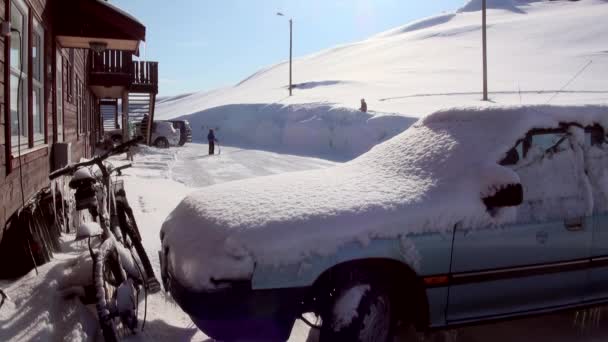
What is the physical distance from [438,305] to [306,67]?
90.2 m

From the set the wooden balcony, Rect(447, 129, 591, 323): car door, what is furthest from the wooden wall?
the wooden balcony

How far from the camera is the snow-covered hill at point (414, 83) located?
34.7 m

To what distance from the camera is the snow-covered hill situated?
34719 mm

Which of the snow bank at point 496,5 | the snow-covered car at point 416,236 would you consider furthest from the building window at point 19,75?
the snow bank at point 496,5

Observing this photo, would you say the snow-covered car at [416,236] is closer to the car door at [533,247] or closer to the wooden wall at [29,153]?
the car door at [533,247]

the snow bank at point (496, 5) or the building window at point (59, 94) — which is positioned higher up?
the snow bank at point (496, 5)

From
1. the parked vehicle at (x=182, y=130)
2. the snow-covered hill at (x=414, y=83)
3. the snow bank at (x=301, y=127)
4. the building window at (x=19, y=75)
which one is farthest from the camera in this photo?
the parked vehicle at (x=182, y=130)

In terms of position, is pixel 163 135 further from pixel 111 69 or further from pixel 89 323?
pixel 89 323

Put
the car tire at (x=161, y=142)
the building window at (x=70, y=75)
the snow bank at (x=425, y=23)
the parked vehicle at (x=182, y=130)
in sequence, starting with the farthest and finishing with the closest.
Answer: the snow bank at (x=425, y=23) < the parked vehicle at (x=182, y=130) < the car tire at (x=161, y=142) < the building window at (x=70, y=75)

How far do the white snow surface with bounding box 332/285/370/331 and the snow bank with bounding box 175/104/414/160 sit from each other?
2325 centimetres

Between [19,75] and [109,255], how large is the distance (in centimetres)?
277

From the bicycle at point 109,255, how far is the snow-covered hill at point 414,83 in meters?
11.7

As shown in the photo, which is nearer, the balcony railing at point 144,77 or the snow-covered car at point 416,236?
the snow-covered car at point 416,236

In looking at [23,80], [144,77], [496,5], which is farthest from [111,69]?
[496,5]
